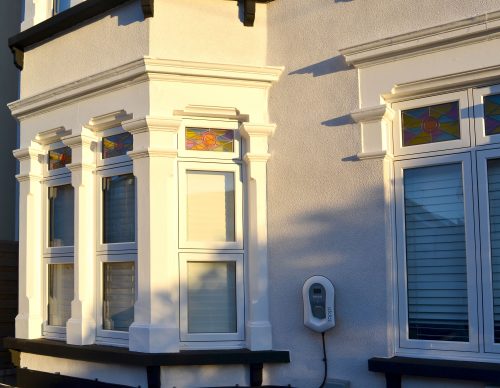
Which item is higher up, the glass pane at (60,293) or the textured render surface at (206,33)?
the textured render surface at (206,33)

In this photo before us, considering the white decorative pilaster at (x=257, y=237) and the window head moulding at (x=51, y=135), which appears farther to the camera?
the window head moulding at (x=51, y=135)

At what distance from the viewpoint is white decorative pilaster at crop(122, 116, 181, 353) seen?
20.6ft

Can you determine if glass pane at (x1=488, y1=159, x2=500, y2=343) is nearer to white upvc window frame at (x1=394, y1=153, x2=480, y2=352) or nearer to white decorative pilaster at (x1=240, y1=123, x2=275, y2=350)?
white upvc window frame at (x1=394, y1=153, x2=480, y2=352)

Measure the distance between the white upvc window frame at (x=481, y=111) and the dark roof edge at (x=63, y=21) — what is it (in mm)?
2960

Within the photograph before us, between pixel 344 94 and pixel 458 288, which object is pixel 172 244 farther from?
pixel 458 288

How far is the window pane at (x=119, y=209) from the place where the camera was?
22.4 feet

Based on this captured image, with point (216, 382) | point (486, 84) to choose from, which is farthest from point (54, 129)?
point (486, 84)

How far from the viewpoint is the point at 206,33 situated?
6.65 m

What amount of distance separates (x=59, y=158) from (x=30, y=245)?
0.97 m

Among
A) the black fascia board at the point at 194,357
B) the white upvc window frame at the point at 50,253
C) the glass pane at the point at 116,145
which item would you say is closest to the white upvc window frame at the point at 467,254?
the black fascia board at the point at 194,357

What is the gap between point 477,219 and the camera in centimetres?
550

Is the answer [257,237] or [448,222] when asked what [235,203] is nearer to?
[257,237]

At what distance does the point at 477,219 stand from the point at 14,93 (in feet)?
24.3

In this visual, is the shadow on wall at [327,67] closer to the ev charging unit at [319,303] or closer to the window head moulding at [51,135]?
the ev charging unit at [319,303]
